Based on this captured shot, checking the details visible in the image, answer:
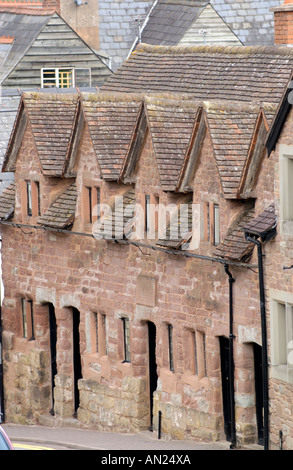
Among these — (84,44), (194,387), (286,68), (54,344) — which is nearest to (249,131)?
(286,68)

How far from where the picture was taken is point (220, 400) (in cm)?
4041

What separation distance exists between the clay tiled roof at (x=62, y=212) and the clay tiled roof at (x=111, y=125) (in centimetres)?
211

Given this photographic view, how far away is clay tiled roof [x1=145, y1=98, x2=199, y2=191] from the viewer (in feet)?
136

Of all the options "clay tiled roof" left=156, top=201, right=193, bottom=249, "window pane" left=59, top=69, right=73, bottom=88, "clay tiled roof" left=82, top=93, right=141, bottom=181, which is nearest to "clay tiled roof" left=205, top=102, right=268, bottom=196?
"clay tiled roof" left=156, top=201, right=193, bottom=249

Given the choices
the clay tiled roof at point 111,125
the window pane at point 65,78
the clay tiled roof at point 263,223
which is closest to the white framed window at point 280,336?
the clay tiled roof at point 263,223

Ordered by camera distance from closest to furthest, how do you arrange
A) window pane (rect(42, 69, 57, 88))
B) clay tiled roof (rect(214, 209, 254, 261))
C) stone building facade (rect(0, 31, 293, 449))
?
clay tiled roof (rect(214, 209, 254, 261)) < stone building facade (rect(0, 31, 293, 449)) < window pane (rect(42, 69, 57, 88))

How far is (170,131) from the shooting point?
41.9 metres

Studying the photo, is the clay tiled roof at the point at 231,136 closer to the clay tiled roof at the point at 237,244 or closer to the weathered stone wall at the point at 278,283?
the clay tiled roof at the point at 237,244

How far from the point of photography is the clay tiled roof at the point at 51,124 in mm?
45938

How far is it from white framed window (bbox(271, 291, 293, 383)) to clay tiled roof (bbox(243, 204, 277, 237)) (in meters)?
1.29

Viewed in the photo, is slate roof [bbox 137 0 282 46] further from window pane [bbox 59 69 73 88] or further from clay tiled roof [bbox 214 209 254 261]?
clay tiled roof [bbox 214 209 254 261]

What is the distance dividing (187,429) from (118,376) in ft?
11.2

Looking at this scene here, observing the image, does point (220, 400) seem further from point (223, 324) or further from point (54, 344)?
point (54, 344)
